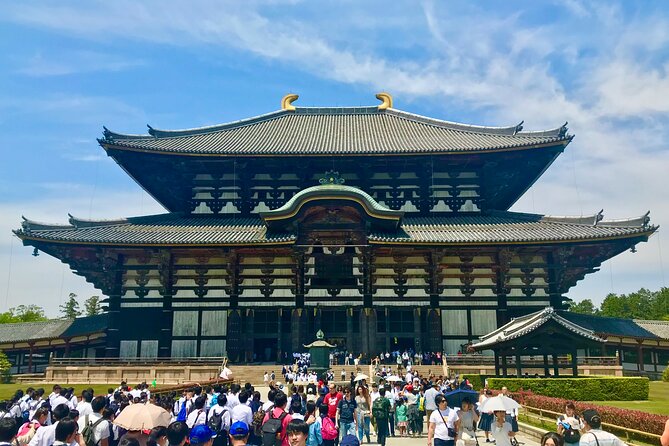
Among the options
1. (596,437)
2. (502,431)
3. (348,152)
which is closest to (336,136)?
(348,152)

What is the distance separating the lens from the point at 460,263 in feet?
116

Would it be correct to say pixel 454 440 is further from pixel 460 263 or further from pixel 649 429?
pixel 460 263

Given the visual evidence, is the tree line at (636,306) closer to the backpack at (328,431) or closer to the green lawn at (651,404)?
the green lawn at (651,404)

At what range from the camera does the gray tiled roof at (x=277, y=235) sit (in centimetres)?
3281

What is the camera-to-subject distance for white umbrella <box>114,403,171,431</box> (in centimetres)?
772

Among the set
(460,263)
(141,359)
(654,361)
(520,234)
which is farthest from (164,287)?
(654,361)

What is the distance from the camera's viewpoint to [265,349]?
3544 cm

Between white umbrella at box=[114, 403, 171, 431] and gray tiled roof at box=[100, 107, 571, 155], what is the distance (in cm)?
3075

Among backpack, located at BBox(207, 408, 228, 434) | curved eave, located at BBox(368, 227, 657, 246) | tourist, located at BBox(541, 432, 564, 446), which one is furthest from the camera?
curved eave, located at BBox(368, 227, 657, 246)

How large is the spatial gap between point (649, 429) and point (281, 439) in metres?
11.2

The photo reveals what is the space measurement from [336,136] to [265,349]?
18.8m

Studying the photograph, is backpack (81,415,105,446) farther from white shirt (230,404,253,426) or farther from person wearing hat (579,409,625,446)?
person wearing hat (579,409,625,446)


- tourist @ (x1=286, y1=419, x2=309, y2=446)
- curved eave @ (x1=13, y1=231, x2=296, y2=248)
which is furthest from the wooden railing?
curved eave @ (x1=13, y1=231, x2=296, y2=248)

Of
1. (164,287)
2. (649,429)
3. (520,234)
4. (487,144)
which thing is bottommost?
(649,429)
